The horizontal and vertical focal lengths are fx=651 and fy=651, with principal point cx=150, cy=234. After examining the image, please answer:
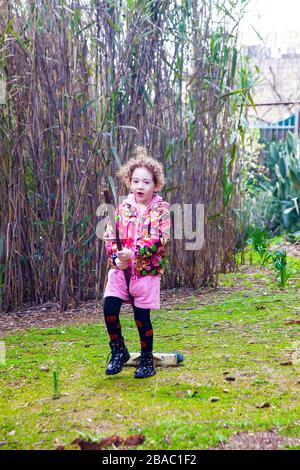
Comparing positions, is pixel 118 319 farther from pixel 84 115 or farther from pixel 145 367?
pixel 84 115

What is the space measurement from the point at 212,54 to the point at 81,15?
937mm

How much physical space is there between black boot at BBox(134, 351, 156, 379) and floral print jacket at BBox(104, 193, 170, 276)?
0.33 m

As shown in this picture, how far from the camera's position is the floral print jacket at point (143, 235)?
2535 millimetres

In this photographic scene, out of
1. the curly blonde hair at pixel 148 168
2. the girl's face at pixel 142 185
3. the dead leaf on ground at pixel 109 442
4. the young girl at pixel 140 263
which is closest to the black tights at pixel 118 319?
the young girl at pixel 140 263

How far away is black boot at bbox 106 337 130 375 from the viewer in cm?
257

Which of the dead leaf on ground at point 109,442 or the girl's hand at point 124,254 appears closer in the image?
the dead leaf on ground at point 109,442

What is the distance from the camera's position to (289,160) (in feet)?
23.5

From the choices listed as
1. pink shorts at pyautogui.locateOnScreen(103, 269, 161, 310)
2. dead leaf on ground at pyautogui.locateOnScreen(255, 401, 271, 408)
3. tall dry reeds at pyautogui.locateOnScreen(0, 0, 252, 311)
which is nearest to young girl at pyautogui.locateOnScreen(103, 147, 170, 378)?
pink shorts at pyautogui.locateOnScreen(103, 269, 161, 310)

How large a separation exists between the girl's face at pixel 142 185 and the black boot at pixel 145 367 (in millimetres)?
612

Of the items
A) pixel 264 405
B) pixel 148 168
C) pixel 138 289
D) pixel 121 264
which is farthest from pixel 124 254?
pixel 264 405

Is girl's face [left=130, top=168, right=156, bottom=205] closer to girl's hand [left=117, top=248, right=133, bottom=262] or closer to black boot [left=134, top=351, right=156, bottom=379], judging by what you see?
girl's hand [left=117, top=248, right=133, bottom=262]

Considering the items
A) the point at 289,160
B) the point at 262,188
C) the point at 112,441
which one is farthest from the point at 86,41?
the point at 262,188

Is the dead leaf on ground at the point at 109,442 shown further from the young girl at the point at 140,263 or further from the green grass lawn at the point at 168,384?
the young girl at the point at 140,263

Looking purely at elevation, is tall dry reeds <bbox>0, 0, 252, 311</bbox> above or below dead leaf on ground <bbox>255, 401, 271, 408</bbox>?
above
